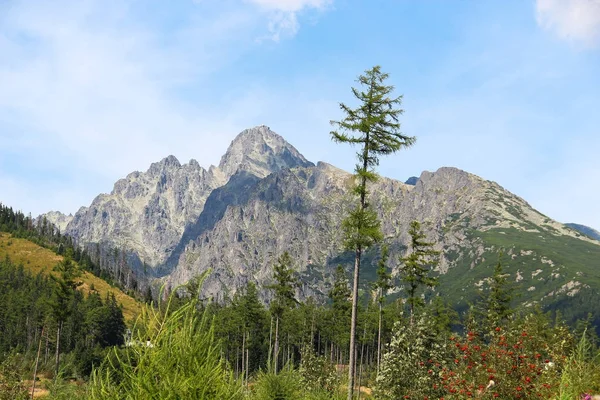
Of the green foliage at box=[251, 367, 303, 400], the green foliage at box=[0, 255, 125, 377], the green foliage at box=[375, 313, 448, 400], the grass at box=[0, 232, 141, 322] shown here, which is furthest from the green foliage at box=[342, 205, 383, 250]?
the grass at box=[0, 232, 141, 322]

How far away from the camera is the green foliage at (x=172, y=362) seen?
22.1 feet

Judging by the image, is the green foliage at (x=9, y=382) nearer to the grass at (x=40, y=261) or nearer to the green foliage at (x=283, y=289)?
the green foliage at (x=283, y=289)

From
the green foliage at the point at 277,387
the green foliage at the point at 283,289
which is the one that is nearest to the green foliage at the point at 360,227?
the green foliage at the point at 277,387

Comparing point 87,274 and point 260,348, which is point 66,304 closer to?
point 260,348

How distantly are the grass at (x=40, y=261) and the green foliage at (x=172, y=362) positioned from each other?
6053 inches

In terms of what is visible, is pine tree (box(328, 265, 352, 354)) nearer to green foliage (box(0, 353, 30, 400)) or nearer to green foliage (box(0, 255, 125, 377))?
green foliage (box(0, 353, 30, 400))

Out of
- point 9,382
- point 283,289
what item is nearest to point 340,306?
point 283,289

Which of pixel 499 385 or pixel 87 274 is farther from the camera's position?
pixel 87 274

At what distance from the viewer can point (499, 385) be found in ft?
50.6

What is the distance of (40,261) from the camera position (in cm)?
16950

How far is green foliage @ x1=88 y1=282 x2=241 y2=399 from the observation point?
22.1 feet

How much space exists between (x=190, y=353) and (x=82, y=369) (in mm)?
83900

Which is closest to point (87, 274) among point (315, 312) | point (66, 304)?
point (315, 312)

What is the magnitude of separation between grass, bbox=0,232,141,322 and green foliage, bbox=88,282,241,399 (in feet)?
504
